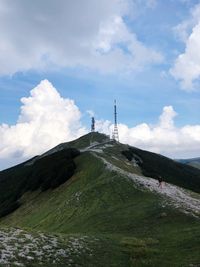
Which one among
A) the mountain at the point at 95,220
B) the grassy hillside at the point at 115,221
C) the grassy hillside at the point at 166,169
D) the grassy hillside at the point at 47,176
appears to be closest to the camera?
the mountain at the point at 95,220

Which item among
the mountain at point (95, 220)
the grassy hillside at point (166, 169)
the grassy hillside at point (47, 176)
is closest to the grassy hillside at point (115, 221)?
the mountain at point (95, 220)

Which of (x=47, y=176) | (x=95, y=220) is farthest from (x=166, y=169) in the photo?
(x=95, y=220)

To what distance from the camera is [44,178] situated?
110188 mm

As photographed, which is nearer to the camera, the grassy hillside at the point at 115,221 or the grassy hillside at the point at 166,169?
the grassy hillside at the point at 115,221

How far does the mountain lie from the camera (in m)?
29.8

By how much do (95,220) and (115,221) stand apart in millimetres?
4823

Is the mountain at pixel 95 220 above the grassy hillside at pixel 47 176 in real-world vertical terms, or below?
below

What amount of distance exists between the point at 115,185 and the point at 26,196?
1704 inches

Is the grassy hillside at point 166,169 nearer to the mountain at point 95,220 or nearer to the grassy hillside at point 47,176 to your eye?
the mountain at point 95,220

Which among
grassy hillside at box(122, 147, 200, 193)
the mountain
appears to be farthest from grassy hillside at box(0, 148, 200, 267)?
grassy hillside at box(122, 147, 200, 193)

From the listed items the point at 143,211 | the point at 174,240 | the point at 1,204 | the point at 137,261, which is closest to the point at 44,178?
the point at 1,204

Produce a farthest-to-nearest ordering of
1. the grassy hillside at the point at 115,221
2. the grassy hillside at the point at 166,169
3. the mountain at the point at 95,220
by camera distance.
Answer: the grassy hillside at the point at 166,169, the grassy hillside at the point at 115,221, the mountain at the point at 95,220

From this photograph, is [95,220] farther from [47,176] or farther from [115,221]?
[47,176]

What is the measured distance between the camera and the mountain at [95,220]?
2978 centimetres
